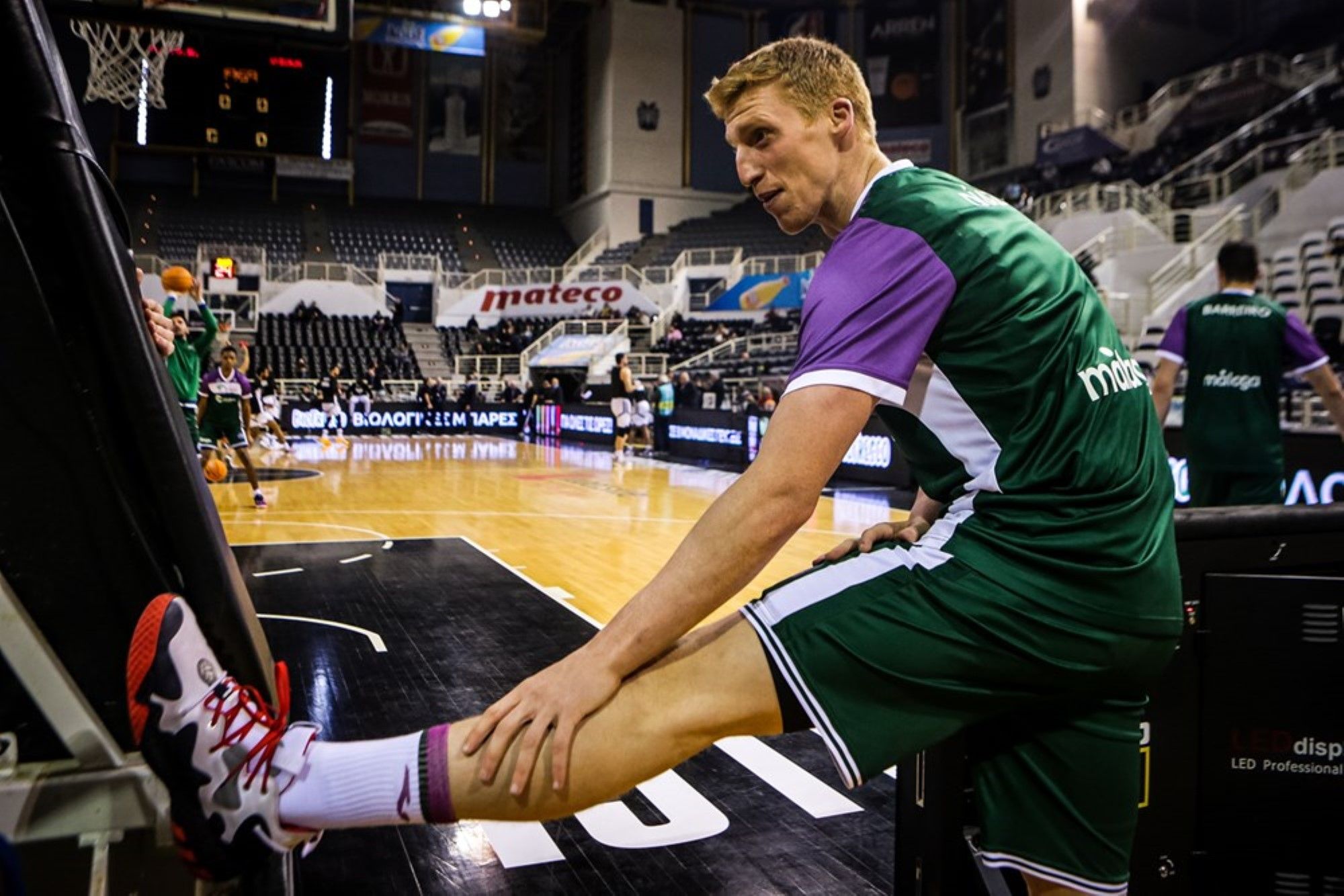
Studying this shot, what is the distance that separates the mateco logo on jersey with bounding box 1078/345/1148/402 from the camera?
1472 mm

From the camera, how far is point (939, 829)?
6.48ft

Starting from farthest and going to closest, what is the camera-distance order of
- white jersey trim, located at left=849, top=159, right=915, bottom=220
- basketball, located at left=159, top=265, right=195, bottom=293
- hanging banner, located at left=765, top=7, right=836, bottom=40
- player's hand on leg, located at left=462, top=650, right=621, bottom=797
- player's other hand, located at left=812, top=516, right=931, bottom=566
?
hanging banner, located at left=765, top=7, right=836, bottom=40
basketball, located at left=159, top=265, right=195, bottom=293
player's other hand, located at left=812, top=516, right=931, bottom=566
white jersey trim, located at left=849, top=159, right=915, bottom=220
player's hand on leg, located at left=462, top=650, right=621, bottom=797

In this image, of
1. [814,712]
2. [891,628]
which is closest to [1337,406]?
[891,628]

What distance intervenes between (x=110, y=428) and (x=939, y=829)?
5.74ft

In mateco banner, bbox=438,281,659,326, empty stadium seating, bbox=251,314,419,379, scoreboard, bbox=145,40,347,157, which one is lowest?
empty stadium seating, bbox=251,314,419,379

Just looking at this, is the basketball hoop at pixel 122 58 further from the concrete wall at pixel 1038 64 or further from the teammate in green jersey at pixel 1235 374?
the concrete wall at pixel 1038 64

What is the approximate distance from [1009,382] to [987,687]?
45 centimetres

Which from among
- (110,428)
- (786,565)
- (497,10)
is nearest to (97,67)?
(786,565)

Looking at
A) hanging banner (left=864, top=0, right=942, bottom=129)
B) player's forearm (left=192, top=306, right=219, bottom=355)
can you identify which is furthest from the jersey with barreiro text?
hanging banner (left=864, top=0, right=942, bottom=129)

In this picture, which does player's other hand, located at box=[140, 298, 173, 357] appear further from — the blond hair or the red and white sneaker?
the blond hair

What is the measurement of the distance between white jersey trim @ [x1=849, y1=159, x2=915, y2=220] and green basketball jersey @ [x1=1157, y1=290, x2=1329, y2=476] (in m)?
2.85

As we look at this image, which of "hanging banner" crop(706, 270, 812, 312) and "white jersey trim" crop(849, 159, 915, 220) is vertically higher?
"hanging banner" crop(706, 270, 812, 312)

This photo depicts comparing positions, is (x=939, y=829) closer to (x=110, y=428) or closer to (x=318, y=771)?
(x=318, y=771)

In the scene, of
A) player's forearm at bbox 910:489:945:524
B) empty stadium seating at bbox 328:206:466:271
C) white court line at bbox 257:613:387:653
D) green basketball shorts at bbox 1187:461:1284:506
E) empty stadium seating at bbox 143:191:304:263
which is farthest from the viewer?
empty stadium seating at bbox 328:206:466:271
